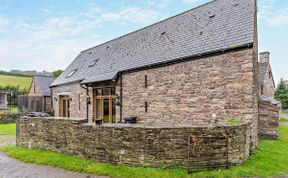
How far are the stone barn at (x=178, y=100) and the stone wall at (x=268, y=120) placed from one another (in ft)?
4.56

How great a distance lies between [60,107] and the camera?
Answer: 19.7 meters

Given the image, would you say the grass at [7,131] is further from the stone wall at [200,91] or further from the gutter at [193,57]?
the gutter at [193,57]

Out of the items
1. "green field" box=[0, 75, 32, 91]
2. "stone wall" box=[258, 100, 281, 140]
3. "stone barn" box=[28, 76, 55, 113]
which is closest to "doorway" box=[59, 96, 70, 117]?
"stone barn" box=[28, 76, 55, 113]

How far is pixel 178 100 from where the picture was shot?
9.66m

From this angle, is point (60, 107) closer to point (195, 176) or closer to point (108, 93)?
point (108, 93)

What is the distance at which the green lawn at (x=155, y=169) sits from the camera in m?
5.71

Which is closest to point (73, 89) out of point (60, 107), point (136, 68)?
point (60, 107)

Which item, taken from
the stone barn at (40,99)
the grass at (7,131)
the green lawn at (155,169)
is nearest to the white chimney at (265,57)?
the green lawn at (155,169)

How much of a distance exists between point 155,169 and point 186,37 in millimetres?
7750

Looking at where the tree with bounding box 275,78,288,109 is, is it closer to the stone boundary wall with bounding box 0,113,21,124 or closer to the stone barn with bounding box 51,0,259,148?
the stone barn with bounding box 51,0,259,148

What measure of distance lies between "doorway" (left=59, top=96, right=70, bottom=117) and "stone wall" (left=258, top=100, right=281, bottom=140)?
50.9 ft

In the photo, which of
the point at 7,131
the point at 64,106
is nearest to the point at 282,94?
the point at 64,106

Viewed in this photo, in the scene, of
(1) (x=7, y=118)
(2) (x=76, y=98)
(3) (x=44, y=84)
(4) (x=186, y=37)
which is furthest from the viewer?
(3) (x=44, y=84)

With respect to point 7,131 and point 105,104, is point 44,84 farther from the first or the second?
point 105,104
